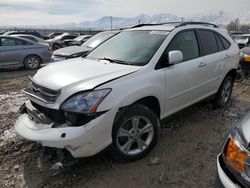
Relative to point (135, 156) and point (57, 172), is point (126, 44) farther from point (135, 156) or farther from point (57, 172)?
point (57, 172)

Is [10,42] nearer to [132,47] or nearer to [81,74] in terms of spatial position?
[132,47]

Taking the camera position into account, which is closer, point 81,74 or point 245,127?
point 245,127

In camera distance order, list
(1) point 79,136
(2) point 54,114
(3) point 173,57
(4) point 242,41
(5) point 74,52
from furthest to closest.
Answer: (4) point 242,41, (5) point 74,52, (3) point 173,57, (2) point 54,114, (1) point 79,136

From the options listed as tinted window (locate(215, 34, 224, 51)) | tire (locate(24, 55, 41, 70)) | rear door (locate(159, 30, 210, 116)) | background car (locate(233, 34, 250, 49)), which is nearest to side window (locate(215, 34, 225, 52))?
tinted window (locate(215, 34, 224, 51))

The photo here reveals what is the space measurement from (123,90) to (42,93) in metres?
0.99

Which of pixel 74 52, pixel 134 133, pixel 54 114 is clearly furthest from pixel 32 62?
pixel 134 133

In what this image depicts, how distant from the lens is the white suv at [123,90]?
2.69m

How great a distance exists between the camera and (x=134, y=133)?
3.17m

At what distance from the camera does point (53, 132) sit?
2.67 metres

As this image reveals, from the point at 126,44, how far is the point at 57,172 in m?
2.15

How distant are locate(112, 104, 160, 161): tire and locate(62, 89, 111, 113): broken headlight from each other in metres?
0.36

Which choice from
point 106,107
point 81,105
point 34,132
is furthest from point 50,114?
point 106,107

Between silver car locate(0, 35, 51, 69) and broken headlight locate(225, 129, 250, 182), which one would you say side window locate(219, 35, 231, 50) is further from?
silver car locate(0, 35, 51, 69)

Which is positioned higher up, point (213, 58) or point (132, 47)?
point (132, 47)
